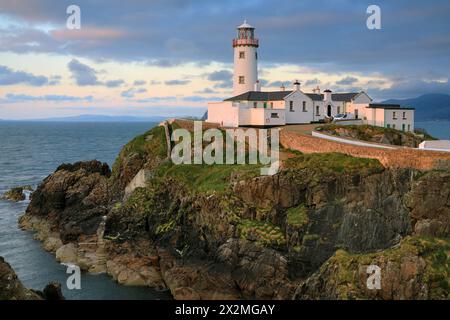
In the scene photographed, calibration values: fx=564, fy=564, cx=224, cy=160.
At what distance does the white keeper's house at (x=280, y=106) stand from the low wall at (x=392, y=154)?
11595 mm

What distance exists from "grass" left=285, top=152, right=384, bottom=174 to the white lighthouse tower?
23254mm

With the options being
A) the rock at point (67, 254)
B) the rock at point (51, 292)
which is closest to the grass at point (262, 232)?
the rock at point (67, 254)

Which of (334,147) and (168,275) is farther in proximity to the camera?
(334,147)

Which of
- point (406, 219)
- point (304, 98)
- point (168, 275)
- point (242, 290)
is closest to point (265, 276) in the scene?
point (242, 290)

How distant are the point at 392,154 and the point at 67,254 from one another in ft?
75.6

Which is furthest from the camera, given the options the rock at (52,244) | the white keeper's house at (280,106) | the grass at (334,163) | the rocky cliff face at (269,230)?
the white keeper's house at (280,106)

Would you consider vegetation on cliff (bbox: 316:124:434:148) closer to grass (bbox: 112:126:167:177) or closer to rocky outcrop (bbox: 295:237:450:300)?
grass (bbox: 112:126:167:177)

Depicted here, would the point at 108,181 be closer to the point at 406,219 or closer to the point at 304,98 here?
the point at 304,98

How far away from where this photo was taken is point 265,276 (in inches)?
1222

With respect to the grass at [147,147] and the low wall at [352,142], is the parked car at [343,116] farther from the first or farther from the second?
the grass at [147,147]

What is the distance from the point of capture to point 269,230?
3350cm

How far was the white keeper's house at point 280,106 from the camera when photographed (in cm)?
5322

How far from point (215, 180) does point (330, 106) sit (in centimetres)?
2487

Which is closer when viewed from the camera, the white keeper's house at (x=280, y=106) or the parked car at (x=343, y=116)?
the white keeper's house at (x=280, y=106)
